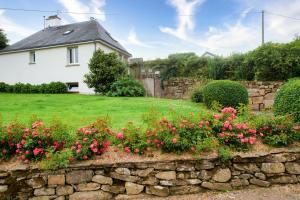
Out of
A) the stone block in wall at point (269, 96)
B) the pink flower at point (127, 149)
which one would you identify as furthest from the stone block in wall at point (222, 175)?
the stone block in wall at point (269, 96)

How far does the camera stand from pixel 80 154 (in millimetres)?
2967

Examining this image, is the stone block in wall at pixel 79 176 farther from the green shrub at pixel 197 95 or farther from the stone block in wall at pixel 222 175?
the green shrub at pixel 197 95

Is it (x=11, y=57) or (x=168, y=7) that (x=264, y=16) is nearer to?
(x=168, y=7)

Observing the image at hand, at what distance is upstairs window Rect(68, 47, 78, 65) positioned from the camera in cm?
1573

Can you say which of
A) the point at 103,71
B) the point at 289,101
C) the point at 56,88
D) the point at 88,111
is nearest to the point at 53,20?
the point at 56,88

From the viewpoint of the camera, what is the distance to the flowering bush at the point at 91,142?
298cm

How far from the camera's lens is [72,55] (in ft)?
52.0

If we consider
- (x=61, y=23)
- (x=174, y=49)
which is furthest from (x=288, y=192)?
(x=61, y=23)

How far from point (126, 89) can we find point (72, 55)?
264 inches

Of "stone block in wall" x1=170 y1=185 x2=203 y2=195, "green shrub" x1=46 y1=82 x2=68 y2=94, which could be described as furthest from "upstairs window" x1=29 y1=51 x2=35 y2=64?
"stone block in wall" x1=170 y1=185 x2=203 y2=195

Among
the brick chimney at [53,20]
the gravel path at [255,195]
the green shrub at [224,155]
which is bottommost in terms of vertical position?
the gravel path at [255,195]

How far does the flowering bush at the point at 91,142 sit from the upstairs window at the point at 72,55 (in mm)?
13672

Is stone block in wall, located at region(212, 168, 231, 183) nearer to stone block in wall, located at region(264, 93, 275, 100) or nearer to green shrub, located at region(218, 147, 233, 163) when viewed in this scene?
green shrub, located at region(218, 147, 233, 163)

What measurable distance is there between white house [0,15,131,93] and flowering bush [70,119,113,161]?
39.8 ft
